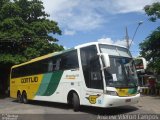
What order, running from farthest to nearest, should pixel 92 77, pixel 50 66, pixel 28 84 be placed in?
pixel 28 84, pixel 50 66, pixel 92 77

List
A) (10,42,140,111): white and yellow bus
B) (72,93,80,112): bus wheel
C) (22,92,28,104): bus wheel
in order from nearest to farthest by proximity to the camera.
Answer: (10,42,140,111): white and yellow bus, (72,93,80,112): bus wheel, (22,92,28,104): bus wheel

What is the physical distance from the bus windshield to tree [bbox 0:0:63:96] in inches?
655

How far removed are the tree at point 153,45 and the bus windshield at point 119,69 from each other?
9.81 metres

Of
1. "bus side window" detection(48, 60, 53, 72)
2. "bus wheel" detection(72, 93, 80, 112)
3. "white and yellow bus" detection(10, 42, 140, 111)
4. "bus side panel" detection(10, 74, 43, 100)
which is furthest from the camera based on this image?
"bus side panel" detection(10, 74, 43, 100)

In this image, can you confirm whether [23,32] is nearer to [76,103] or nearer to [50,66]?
[50,66]

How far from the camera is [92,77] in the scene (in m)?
15.3

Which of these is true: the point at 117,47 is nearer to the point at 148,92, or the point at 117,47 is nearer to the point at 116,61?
the point at 116,61

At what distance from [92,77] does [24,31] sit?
1903 cm

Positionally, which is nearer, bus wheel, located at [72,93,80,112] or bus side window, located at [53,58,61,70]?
bus wheel, located at [72,93,80,112]

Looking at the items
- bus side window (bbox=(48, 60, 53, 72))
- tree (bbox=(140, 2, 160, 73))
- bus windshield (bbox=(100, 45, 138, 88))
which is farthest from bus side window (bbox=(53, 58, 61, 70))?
tree (bbox=(140, 2, 160, 73))

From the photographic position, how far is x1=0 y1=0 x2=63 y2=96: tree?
31938 millimetres

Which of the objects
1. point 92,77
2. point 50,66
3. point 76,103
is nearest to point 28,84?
point 50,66

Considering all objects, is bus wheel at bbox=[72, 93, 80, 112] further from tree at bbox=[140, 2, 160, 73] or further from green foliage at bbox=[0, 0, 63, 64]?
green foliage at bbox=[0, 0, 63, 64]

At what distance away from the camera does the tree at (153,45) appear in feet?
83.8
